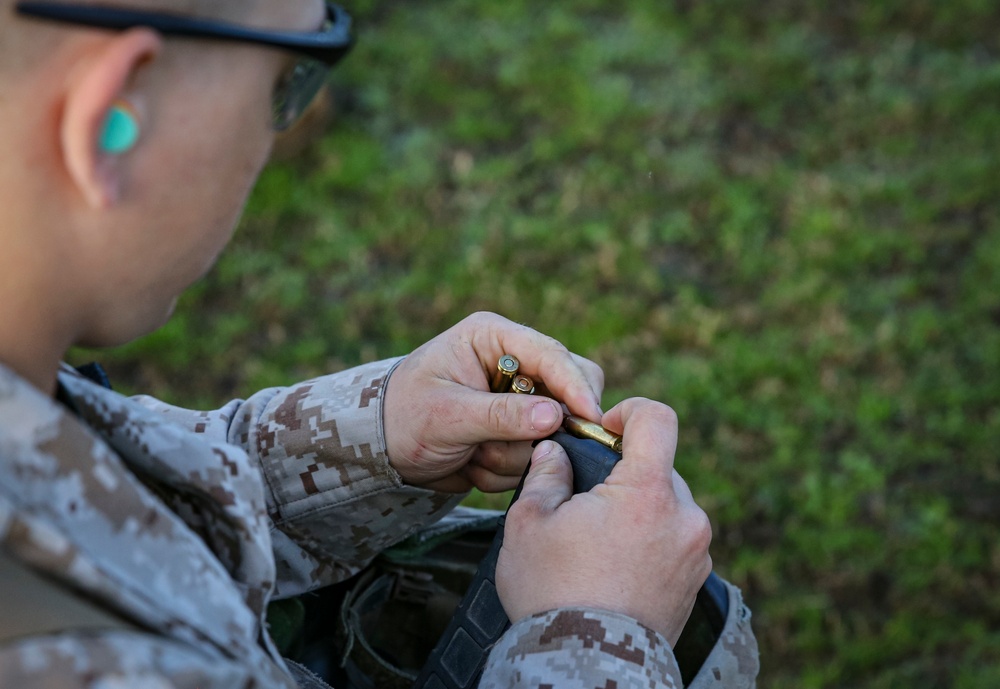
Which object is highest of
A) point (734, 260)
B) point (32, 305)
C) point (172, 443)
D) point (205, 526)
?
point (32, 305)

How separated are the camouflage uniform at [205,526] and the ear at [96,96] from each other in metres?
0.22

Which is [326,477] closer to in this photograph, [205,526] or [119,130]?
[205,526]

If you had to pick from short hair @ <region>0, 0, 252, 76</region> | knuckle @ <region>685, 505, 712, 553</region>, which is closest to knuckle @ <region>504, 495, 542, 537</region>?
knuckle @ <region>685, 505, 712, 553</region>

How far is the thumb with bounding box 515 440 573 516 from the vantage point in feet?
5.07

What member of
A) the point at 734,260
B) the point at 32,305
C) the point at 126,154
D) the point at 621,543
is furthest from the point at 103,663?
the point at 734,260

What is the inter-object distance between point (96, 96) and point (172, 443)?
0.52 meters

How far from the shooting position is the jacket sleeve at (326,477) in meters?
1.79

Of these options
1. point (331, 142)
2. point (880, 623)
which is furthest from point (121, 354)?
point (880, 623)

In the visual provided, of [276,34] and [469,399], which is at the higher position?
[276,34]

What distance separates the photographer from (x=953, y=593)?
122 inches

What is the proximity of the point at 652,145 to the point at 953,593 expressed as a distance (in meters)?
2.44

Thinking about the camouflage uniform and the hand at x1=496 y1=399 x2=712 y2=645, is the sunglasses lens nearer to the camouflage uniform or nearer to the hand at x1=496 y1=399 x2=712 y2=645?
the camouflage uniform

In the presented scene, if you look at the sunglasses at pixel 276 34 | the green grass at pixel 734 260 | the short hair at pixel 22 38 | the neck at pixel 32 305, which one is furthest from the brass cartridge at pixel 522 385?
the green grass at pixel 734 260

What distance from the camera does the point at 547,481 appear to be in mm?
1605
